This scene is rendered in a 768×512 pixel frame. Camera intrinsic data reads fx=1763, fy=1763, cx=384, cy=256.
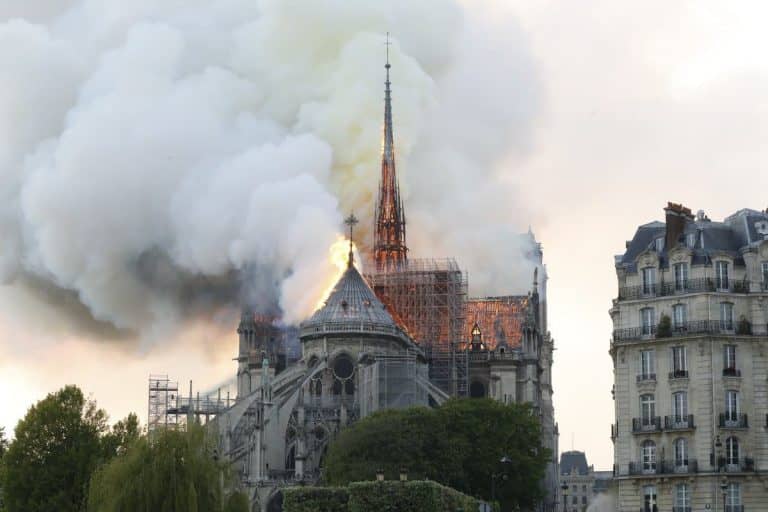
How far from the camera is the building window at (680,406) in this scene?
267ft

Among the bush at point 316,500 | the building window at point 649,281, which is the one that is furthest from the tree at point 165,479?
the building window at point 649,281

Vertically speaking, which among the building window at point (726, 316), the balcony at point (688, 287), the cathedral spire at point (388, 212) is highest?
the cathedral spire at point (388, 212)

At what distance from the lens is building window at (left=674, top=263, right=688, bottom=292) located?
83375 millimetres

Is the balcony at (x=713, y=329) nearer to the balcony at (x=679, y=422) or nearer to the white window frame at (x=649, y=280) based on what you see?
the white window frame at (x=649, y=280)

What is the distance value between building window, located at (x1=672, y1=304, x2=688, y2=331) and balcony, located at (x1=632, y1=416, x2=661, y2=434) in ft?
14.4

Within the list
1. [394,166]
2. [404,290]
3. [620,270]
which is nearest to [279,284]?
[404,290]

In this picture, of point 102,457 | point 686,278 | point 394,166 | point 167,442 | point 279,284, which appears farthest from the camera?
point 394,166

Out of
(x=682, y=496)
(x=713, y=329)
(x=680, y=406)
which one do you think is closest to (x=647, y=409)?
(x=680, y=406)

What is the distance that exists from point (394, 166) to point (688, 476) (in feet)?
235

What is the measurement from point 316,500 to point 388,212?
7754 cm

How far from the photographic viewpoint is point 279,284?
440ft

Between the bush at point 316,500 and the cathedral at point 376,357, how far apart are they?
3900 cm

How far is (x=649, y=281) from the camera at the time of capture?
84.8m

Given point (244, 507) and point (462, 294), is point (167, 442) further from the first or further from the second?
point (462, 294)
